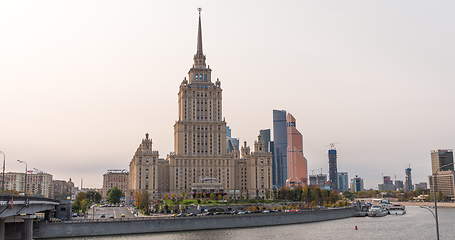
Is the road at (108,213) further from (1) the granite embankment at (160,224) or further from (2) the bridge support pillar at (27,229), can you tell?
(2) the bridge support pillar at (27,229)

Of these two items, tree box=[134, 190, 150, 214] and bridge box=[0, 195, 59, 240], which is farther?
tree box=[134, 190, 150, 214]

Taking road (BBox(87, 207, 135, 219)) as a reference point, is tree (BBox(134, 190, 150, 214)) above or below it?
above

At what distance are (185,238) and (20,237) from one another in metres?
27.9

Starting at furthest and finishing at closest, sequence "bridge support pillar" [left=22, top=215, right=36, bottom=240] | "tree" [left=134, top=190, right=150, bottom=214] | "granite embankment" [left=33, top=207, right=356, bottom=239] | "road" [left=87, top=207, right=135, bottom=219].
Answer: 1. "tree" [left=134, top=190, right=150, bottom=214]
2. "road" [left=87, top=207, right=135, bottom=219]
3. "granite embankment" [left=33, top=207, right=356, bottom=239]
4. "bridge support pillar" [left=22, top=215, right=36, bottom=240]

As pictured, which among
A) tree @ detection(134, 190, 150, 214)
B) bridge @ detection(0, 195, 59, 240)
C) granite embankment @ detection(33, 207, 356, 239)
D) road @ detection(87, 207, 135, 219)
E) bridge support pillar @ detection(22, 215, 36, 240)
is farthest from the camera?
tree @ detection(134, 190, 150, 214)

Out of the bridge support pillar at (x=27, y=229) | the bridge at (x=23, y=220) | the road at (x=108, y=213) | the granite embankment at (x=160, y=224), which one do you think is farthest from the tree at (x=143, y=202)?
the bridge support pillar at (x=27, y=229)

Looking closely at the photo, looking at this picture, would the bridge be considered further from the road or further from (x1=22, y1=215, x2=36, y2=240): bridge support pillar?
the road

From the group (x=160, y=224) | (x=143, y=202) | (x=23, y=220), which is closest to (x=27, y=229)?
(x=23, y=220)

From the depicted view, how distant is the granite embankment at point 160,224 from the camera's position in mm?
96000

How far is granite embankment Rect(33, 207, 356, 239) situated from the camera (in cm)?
9600

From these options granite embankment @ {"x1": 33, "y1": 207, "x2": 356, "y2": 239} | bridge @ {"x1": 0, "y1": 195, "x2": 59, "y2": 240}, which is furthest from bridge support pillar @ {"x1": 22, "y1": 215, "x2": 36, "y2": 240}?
granite embankment @ {"x1": 33, "y1": 207, "x2": 356, "y2": 239}

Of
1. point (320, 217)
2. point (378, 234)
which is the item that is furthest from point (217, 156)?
point (378, 234)

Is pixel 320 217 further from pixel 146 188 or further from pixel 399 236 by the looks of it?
pixel 146 188

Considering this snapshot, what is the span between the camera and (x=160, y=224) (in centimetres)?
10525
